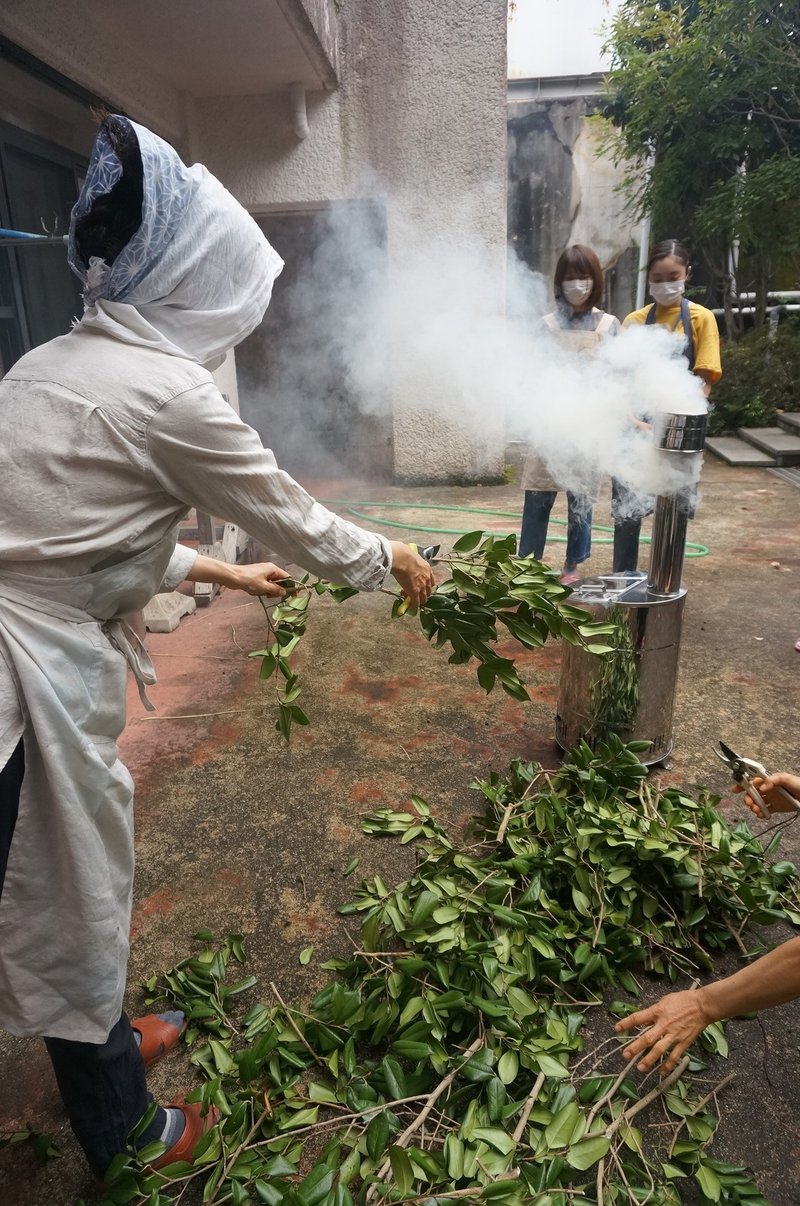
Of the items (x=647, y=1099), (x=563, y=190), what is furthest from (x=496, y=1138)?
(x=563, y=190)

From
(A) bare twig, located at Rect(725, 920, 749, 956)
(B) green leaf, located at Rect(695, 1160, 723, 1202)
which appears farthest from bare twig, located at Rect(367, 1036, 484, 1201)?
(A) bare twig, located at Rect(725, 920, 749, 956)

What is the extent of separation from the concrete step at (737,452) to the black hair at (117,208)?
28.5 feet

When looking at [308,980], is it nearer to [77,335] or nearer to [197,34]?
[77,335]

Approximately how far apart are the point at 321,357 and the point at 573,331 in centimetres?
579

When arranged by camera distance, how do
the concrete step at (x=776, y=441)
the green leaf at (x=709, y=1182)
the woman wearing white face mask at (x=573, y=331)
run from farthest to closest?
the concrete step at (x=776, y=441)
the woman wearing white face mask at (x=573, y=331)
the green leaf at (x=709, y=1182)

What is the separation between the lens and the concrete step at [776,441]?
8695mm

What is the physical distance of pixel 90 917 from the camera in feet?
4.69

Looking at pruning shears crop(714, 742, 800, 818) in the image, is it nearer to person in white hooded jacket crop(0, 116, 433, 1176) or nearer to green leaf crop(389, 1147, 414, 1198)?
green leaf crop(389, 1147, 414, 1198)

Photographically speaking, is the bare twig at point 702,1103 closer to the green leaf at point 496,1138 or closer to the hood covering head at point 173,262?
the green leaf at point 496,1138

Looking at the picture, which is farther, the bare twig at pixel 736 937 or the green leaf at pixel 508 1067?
the bare twig at pixel 736 937

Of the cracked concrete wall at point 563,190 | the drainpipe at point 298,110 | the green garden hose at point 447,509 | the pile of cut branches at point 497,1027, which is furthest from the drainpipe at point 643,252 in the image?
the pile of cut branches at point 497,1027

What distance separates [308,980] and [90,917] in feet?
2.98

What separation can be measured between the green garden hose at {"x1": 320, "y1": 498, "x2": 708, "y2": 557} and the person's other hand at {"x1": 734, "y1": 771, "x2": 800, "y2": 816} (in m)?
3.80

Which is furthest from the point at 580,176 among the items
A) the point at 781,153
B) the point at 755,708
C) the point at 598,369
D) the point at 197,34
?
the point at 755,708
